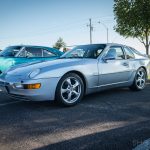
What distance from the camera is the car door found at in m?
5.46

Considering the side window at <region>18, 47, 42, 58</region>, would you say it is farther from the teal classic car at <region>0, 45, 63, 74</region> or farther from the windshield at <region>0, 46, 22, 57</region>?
the windshield at <region>0, 46, 22, 57</region>

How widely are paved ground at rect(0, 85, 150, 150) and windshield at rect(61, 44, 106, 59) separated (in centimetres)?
101

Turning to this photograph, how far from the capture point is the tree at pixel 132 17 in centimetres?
2292

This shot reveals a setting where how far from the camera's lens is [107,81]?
18.2 feet

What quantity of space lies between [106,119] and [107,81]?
1.64m

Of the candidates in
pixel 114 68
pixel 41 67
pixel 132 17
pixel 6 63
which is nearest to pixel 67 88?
pixel 41 67

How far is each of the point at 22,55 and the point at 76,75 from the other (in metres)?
4.12

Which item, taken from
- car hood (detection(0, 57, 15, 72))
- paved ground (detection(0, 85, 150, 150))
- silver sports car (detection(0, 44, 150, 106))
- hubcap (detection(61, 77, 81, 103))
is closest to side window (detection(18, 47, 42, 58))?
car hood (detection(0, 57, 15, 72))

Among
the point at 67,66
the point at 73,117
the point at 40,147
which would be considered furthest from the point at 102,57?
the point at 40,147

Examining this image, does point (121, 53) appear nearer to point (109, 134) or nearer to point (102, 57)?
point (102, 57)

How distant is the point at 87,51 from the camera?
583 cm

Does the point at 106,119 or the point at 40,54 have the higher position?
the point at 40,54

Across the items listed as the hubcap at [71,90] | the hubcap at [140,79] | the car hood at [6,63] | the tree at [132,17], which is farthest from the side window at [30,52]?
the tree at [132,17]

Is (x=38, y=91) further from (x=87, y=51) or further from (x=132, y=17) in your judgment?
(x=132, y=17)
